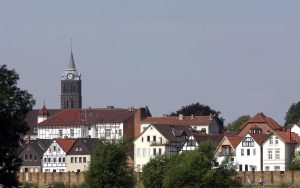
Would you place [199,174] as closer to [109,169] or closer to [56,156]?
[109,169]

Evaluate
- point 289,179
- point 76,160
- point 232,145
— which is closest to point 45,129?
point 76,160

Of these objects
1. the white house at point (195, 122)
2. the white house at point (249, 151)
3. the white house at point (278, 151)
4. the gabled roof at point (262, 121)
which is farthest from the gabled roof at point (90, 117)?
the white house at point (278, 151)

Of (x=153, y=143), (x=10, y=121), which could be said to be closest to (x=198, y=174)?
(x=10, y=121)

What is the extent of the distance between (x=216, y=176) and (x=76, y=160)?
2616 inches

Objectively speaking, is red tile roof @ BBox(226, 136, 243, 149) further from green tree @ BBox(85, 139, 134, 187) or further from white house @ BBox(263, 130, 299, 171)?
green tree @ BBox(85, 139, 134, 187)

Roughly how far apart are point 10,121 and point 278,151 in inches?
3359

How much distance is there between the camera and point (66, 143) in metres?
167

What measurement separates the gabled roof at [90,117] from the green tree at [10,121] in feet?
417

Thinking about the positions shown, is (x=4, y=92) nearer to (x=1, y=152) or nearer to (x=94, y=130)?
(x=1, y=152)

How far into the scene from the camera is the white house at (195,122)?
181 metres

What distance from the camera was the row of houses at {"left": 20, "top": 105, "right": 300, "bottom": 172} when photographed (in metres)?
144

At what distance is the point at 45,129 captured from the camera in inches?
7662

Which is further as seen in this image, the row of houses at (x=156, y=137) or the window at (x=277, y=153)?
the row of houses at (x=156, y=137)

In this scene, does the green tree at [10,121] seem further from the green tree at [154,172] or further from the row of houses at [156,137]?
the green tree at [154,172]
